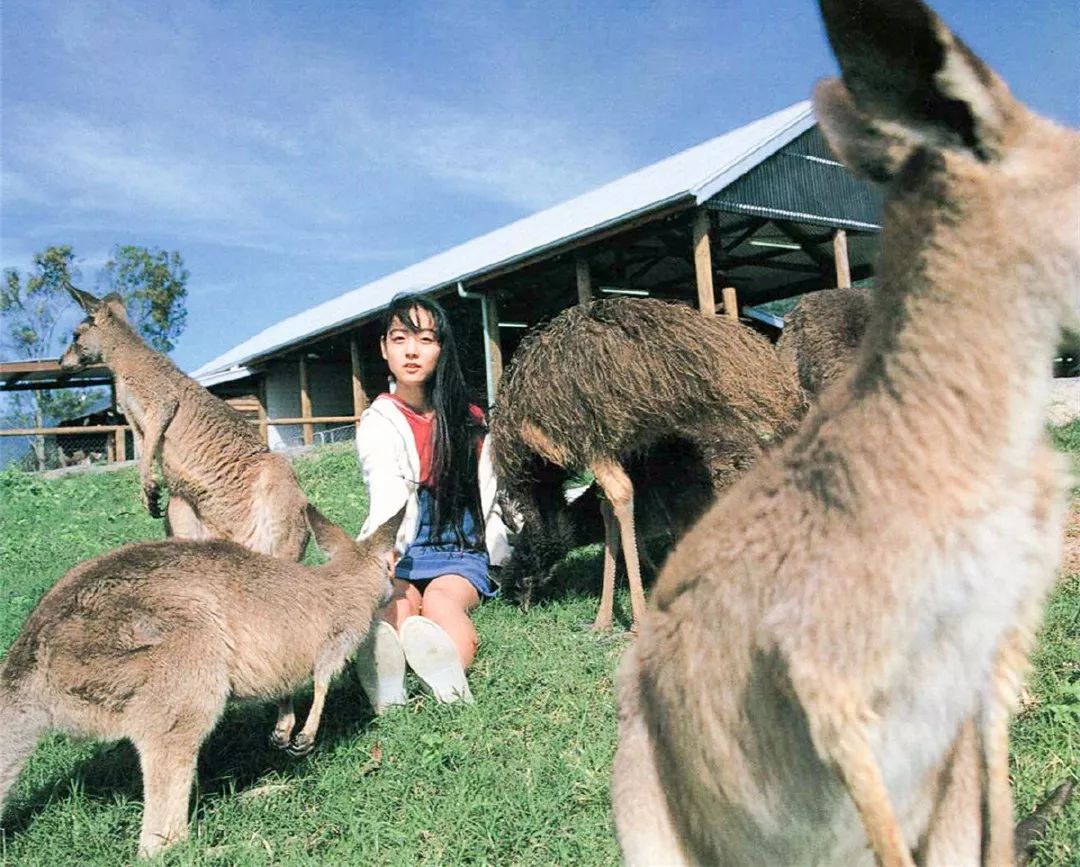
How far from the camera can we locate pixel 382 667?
13.0 feet

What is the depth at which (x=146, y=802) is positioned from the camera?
294 centimetres

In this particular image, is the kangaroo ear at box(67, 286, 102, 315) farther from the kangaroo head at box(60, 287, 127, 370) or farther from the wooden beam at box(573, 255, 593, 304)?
the wooden beam at box(573, 255, 593, 304)

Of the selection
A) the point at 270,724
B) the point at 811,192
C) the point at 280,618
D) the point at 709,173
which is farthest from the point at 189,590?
the point at 811,192

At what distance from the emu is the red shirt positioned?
0.37m

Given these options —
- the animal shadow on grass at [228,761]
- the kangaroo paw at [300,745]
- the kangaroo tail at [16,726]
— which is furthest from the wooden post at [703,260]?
the kangaroo tail at [16,726]

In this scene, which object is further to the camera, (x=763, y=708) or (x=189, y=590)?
(x=189, y=590)

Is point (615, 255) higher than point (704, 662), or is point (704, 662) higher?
point (615, 255)

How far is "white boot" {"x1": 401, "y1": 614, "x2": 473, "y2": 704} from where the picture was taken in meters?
3.94

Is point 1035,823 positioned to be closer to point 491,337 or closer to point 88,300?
point 88,300

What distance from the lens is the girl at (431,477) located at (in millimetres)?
4664

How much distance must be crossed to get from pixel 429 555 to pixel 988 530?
4.25 meters

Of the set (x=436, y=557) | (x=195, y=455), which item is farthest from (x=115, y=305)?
(x=436, y=557)

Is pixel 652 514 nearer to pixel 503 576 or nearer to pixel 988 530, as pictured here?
pixel 503 576

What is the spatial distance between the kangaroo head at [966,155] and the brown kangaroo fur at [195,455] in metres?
4.43
